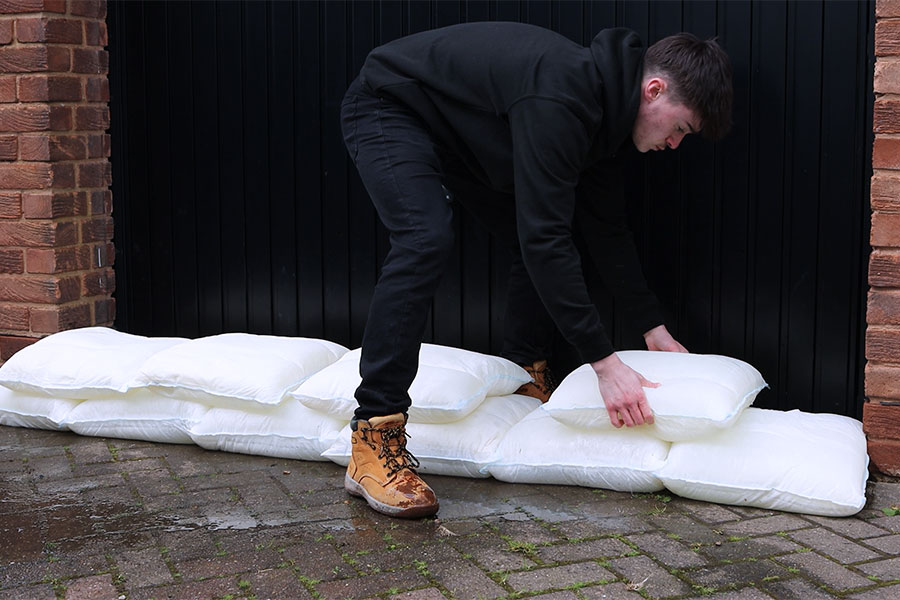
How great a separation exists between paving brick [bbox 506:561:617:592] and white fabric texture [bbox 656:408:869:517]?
1.76 feet

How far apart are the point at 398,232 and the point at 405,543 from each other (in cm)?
82

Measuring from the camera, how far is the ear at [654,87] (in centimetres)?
302

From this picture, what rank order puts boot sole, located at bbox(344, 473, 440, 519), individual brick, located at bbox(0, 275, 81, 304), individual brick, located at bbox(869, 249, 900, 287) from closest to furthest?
boot sole, located at bbox(344, 473, 440, 519), individual brick, located at bbox(869, 249, 900, 287), individual brick, located at bbox(0, 275, 81, 304)

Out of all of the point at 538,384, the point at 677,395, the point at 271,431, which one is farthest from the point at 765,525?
the point at 271,431

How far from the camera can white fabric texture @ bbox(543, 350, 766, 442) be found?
306cm

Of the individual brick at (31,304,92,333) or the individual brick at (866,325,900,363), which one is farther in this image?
the individual brick at (31,304,92,333)

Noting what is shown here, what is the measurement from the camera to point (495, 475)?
10.9ft

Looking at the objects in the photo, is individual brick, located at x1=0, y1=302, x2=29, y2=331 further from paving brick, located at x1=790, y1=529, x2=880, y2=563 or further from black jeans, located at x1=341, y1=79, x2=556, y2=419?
paving brick, located at x1=790, y1=529, x2=880, y2=563

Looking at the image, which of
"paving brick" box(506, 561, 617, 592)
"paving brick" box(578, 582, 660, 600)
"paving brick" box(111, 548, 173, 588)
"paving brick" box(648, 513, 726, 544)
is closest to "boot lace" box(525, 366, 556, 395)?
"paving brick" box(648, 513, 726, 544)

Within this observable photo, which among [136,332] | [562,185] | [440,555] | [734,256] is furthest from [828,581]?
[136,332]

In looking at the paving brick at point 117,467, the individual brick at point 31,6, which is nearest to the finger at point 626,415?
the paving brick at point 117,467

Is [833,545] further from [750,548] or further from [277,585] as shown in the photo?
[277,585]

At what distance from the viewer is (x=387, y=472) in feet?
9.96

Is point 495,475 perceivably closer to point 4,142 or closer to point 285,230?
point 285,230
